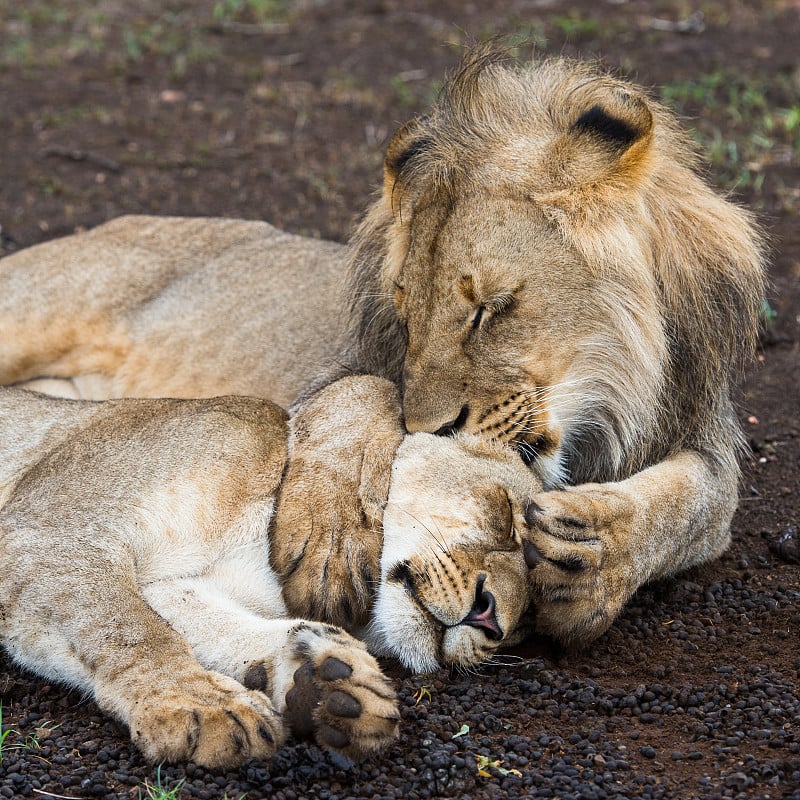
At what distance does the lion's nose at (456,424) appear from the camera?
3400 millimetres

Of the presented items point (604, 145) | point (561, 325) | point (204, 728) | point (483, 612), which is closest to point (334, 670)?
point (204, 728)

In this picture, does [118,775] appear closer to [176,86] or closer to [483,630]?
[483,630]

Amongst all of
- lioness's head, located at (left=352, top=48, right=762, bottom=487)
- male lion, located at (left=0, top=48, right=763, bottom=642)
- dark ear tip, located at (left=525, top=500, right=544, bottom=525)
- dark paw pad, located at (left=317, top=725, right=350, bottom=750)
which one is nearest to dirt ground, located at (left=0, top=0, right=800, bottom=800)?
dark paw pad, located at (left=317, top=725, right=350, bottom=750)

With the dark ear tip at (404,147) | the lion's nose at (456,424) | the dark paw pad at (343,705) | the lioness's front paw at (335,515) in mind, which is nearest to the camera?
the dark paw pad at (343,705)

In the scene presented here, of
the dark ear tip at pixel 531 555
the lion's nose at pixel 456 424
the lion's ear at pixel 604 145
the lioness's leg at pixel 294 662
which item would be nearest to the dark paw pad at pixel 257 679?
the lioness's leg at pixel 294 662

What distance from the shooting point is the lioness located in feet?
8.91

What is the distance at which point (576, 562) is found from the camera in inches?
122

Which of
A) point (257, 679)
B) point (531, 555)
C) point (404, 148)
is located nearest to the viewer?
point (257, 679)

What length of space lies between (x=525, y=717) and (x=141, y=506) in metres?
1.09

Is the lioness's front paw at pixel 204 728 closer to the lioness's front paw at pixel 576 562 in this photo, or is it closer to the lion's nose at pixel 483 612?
the lion's nose at pixel 483 612

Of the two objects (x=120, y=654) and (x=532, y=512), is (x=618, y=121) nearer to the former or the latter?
(x=532, y=512)

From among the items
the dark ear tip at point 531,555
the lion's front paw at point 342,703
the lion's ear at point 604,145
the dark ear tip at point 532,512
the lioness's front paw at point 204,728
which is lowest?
the lioness's front paw at point 204,728

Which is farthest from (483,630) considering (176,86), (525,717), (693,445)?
(176,86)

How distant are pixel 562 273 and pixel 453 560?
2.94 ft
